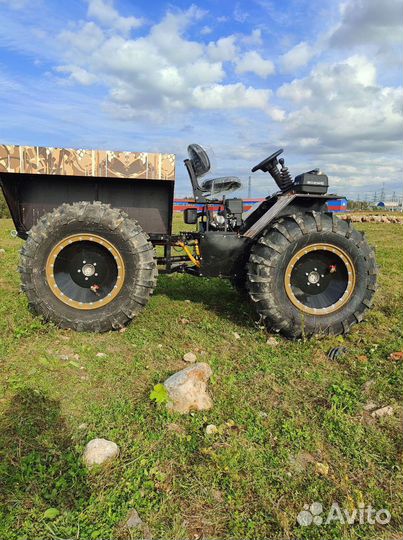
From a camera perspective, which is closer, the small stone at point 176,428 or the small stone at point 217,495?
the small stone at point 217,495

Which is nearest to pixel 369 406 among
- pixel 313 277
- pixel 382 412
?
pixel 382 412

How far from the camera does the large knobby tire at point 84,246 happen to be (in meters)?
4.27

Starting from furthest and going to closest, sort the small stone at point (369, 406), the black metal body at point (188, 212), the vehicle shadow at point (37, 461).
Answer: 1. the black metal body at point (188, 212)
2. the small stone at point (369, 406)
3. the vehicle shadow at point (37, 461)

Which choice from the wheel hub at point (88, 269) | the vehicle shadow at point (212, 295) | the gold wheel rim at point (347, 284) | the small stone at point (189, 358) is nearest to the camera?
the small stone at point (189, 358)

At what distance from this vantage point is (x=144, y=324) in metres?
4.74

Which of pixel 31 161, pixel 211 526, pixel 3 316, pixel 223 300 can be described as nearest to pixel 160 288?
pixel 223 300

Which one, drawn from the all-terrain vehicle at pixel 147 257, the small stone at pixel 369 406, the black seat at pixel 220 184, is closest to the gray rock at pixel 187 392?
the small stone at pixel 369 406

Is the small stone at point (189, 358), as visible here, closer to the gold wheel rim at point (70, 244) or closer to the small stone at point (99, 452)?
the gold wheel rim at point (70, 244)

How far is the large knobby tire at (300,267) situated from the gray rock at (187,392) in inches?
55.3

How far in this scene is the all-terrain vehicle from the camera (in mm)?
4285

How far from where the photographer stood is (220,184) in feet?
16.9

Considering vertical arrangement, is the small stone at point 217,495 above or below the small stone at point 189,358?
below

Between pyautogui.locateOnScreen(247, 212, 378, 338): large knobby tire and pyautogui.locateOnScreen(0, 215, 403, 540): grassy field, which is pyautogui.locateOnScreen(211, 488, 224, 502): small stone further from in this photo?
pyautogui.locateOnScreen(247, 212, 378, 338): large knobby tire

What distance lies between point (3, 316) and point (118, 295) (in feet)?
4.82
